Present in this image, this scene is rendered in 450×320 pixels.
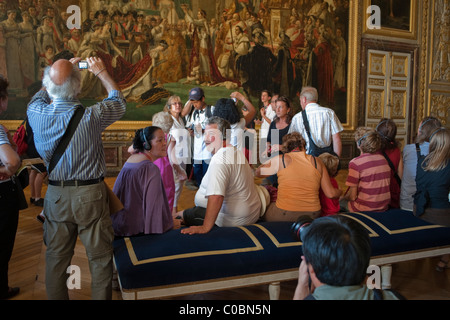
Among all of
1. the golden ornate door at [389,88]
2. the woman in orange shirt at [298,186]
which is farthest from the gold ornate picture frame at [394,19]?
the woman in orange shirt at [298,186]

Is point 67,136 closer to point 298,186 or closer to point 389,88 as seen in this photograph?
point 298,186

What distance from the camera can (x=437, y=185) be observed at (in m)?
3.89

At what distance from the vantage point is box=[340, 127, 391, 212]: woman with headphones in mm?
4059

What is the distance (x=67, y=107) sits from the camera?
2598 mm

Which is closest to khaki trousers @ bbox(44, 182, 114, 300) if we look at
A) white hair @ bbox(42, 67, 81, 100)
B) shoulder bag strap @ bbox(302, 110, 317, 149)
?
white hair @ bbox(42, 67, 81, 100)

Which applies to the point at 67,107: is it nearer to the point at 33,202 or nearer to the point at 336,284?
the point at 336,284

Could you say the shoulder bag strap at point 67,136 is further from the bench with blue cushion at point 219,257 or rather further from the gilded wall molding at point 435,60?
the gilded wall molding at point 435,60

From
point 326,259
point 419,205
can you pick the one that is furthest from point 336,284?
point 419,205

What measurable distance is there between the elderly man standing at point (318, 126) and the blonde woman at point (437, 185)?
1.51 meters

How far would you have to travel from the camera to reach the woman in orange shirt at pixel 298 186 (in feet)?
12.2

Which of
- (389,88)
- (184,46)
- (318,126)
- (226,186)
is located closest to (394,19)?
(389,88)

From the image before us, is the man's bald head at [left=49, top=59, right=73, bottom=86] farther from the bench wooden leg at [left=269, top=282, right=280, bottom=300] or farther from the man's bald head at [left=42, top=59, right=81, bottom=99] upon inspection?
the bench wooden leg at [left=269, top=282, right=280, bottom=300]

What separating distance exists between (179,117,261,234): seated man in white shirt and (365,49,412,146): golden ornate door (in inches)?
399

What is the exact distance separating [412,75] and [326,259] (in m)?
13.4
